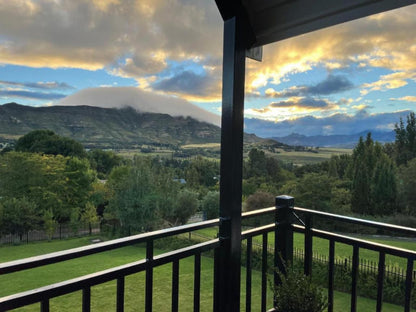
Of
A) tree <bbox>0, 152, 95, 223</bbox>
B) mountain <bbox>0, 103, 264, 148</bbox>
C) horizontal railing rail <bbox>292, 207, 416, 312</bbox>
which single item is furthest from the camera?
tree <bbox>0, 152, 95, 223</bbox>

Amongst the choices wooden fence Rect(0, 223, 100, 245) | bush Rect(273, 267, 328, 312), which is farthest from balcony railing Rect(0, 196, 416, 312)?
wooden fence Rect(0, 223, 100, 245)

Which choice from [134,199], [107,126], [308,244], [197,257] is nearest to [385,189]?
[308,244]

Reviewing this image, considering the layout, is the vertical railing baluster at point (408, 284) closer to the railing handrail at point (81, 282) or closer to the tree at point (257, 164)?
the railing handrail at point (81, 282)

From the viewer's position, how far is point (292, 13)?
1.27 metres

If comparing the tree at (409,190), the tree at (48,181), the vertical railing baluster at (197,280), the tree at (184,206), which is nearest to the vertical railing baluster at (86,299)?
the vertical railing baluster at (197,280)

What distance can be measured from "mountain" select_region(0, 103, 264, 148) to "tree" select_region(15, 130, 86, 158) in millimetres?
277

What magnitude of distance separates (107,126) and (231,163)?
9.42m

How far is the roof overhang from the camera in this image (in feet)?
3.66

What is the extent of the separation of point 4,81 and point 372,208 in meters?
12.3

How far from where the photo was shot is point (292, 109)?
7.25 m

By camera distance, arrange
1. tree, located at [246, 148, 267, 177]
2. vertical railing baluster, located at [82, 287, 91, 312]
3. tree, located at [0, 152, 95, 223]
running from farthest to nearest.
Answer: tree, located at [0, 152, 95, 223] < tree, located at [246, 148, 267, 177] < vertical railing baluster, located at [82, 287, 91, 312]

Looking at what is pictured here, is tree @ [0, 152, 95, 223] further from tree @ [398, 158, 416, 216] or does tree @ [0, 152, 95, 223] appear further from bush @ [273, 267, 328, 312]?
bush @ [273, 267, 328, 312]

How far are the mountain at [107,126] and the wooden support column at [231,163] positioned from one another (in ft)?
24.7

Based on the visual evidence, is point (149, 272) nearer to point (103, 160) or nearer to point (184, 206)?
point (184, 206)
